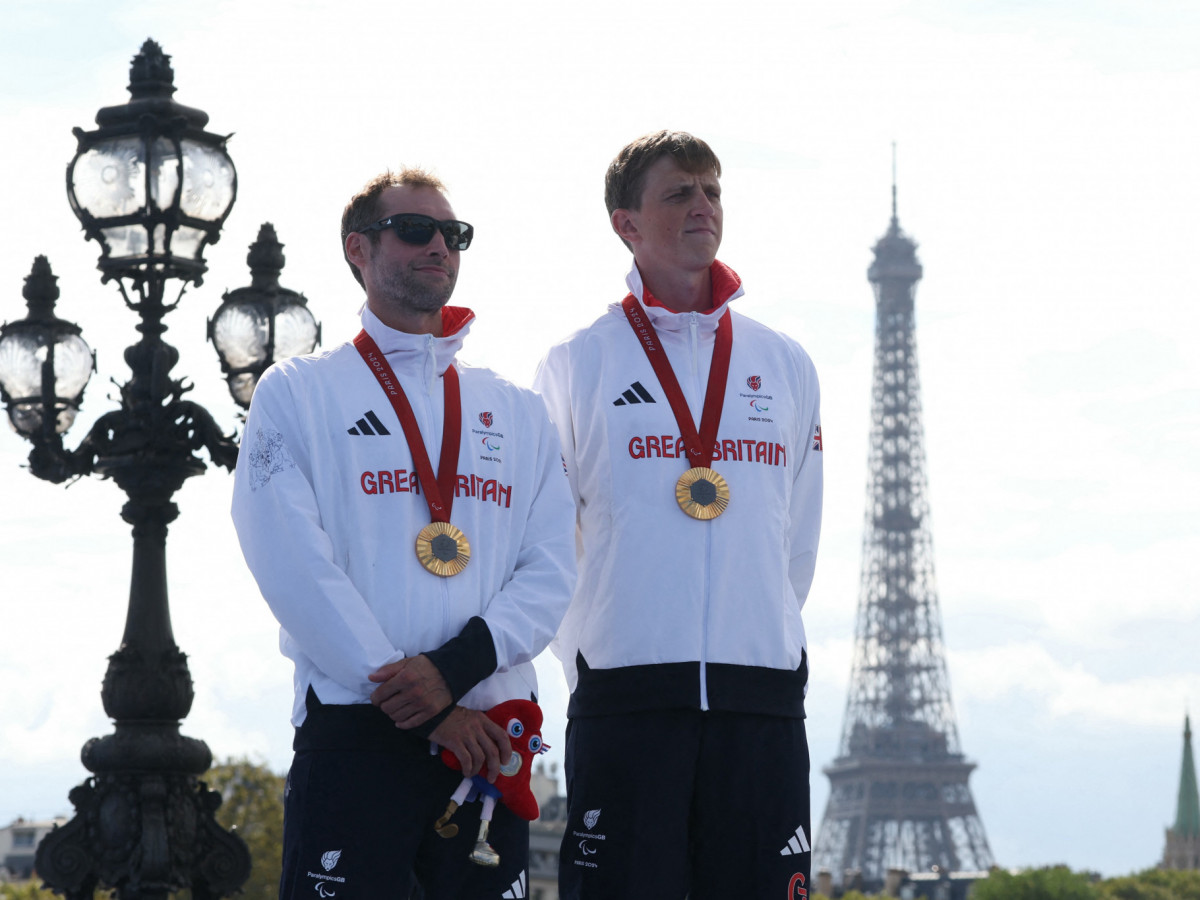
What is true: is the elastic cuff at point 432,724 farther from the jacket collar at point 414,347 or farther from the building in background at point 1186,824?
the building in background at point 1186,824

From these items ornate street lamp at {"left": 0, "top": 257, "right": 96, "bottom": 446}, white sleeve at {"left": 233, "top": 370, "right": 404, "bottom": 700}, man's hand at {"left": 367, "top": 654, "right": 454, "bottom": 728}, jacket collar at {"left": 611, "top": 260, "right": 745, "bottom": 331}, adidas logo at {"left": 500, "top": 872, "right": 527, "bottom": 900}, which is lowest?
adidas logo at {"left": 500, "top": 872, "right": 527, "bottom": 900}

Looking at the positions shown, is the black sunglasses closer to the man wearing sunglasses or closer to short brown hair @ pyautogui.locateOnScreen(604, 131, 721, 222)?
the man wearing sunglasses

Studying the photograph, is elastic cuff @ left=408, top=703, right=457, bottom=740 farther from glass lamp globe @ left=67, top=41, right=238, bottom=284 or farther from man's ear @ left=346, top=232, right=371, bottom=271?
glass lamp globe @ left=67, top=41, right=238, bottom=284

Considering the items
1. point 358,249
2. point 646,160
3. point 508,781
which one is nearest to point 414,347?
point 358,249

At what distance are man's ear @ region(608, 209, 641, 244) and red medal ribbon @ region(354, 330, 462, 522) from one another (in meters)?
0.94

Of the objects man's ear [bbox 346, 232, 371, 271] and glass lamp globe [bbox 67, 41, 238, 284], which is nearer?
man's ear [bbox 346, 232, 371, 271]

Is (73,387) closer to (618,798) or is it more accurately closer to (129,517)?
(129,517)

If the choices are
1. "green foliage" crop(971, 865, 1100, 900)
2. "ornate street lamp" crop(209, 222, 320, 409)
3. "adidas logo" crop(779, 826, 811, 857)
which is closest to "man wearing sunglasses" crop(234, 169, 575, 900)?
"adidas logo" crop(779, 826, 811, 857)

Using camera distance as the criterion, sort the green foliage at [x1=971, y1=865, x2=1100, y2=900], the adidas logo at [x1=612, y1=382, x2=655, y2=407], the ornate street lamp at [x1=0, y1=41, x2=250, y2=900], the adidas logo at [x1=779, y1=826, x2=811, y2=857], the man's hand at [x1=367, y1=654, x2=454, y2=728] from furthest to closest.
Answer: the green foliage at [x1=971, y1=865, x2=1100, y2=900] → the ornate street lamp at [x1=0, y1=41, x2=250, y2=900] → the adidas logo at [x1=612, y1=382, x2=655, y2=407] → the adidas logo at [x1=779, y1=826, x2=811, y2=857] → the man's hand at [x1=367, y1=654, x2=454, y2=728]

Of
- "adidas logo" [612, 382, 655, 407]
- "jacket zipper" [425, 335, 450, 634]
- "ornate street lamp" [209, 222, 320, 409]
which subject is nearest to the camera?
"jacket zipper" [425, 335, 450, 634]

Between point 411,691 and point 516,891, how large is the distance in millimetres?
694

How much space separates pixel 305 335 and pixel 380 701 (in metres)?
5.66

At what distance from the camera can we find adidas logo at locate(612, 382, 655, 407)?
19.5 ft

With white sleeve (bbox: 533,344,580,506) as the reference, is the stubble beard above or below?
above
